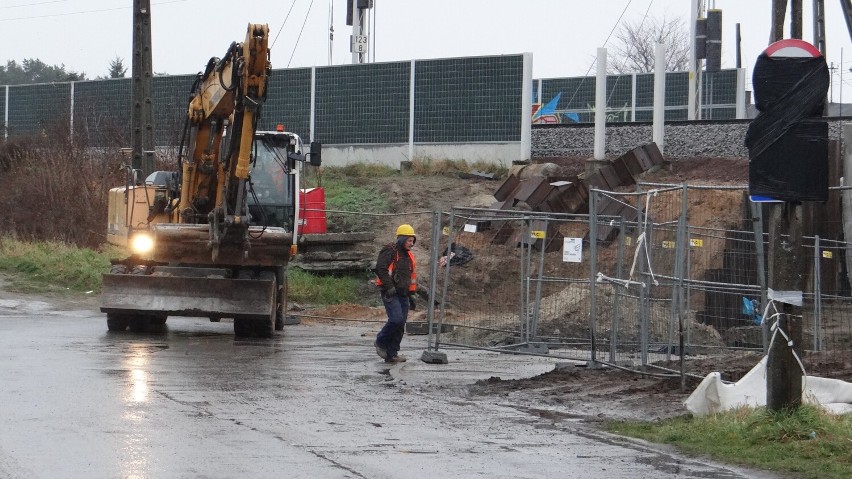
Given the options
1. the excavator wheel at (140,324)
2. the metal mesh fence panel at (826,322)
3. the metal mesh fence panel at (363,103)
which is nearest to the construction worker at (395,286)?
the excavator wheel at (140,324)

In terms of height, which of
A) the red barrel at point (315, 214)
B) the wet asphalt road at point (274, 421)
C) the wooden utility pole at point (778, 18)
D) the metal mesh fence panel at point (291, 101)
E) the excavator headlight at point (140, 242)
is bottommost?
the wet asphalt road at point (274, 421)

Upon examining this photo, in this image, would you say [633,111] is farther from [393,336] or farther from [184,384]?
[184,384]

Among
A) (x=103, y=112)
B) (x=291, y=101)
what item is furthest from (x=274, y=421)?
(x=103, y=112)

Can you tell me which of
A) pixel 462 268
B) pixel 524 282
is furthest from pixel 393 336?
pixel 462 268

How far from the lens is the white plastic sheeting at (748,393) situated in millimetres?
10578

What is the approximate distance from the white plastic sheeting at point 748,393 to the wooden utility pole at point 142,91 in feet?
58.2

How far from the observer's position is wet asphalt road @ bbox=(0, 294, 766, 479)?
8.45 meters

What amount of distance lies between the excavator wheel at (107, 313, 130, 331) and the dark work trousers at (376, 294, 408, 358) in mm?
5121

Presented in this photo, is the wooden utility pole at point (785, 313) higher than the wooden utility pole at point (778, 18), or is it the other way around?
the wooden utility pole at point (778, 18)

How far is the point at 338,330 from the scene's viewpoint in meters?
22.4

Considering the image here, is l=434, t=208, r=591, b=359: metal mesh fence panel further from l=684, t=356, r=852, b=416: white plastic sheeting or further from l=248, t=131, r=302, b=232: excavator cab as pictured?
l=684, t=356, r=852, b=416: white plastic sheeting

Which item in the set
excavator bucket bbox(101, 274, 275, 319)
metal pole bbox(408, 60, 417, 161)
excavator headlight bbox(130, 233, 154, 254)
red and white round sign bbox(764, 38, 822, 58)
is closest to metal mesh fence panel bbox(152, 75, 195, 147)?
metal pole bbox(408, 60, 417, 161)

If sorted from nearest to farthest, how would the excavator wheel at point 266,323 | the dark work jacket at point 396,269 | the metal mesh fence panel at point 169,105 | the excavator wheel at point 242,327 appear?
the dark work jacket at point 396,269 < the excavator wheel at point 266,323 < the excavator wheel at point 242,327 < the metal mesh fence panel at point 169,105

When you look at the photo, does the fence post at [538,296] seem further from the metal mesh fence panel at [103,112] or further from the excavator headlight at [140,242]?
the metal mesh fence panel at [103,112]
